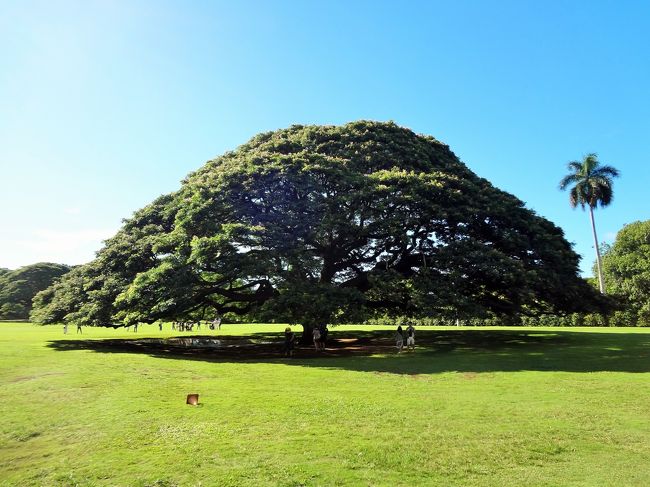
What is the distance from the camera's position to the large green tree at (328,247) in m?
21.9

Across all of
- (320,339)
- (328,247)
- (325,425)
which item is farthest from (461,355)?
(325,425)

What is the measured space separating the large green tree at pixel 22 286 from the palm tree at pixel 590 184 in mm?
88134

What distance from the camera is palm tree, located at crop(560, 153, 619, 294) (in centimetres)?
5750

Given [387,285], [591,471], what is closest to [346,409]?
[591,471]

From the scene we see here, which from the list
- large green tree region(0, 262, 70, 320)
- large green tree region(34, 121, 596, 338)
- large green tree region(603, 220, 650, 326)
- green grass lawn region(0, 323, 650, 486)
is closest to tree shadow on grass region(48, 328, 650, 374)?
green grass lawn region(0, 323, 650, 486)

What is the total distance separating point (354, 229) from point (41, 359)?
1613cm

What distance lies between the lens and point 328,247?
27.3m

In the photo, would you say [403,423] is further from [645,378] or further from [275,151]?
[275,151]

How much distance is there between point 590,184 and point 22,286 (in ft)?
312

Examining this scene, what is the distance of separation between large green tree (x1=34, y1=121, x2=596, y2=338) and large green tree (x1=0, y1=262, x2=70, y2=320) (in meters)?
60.2

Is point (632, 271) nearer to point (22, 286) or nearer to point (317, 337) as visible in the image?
point (317, 337)

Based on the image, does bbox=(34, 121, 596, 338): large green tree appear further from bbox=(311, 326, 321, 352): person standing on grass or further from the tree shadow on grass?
bbox=(311, 326, 321, 352): person standing on grass

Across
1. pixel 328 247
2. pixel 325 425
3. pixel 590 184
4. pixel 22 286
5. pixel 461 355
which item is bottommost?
pixel 325 425

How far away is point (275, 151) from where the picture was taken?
2808 cm
